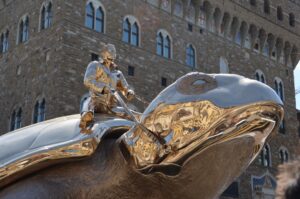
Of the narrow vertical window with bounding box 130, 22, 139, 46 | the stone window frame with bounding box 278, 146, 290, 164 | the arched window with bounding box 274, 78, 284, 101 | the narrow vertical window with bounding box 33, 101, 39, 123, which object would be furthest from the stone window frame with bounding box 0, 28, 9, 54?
the stone window frame with bounding box 278, 146, 290, 164

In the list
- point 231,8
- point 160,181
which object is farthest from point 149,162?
point 231,8

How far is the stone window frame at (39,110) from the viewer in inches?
599

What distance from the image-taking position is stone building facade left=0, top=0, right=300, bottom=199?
50.5 feet

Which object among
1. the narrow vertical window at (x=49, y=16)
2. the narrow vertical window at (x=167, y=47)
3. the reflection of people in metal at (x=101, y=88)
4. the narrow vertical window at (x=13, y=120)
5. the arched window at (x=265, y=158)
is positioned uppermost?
the narrow vertical window at (x=49, y=16)

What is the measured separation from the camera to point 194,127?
1.92m

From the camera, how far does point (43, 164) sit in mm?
2266

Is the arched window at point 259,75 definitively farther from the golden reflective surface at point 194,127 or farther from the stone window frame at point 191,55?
the golden reflective surface at point 194,127

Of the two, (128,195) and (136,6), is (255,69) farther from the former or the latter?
(128,195)

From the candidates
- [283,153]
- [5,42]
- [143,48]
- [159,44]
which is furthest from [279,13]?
[5,42]

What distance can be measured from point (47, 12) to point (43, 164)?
1485 centimetres

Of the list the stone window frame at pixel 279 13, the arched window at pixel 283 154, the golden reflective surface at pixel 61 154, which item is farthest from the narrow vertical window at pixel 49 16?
the golden reflective surface at pixel 61 154

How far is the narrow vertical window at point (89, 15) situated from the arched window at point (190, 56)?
15.8 feet

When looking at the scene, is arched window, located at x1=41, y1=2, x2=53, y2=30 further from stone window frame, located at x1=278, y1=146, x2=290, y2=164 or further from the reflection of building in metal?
stone window frame, located at x1=278, y1=146, x2=290, y2=164

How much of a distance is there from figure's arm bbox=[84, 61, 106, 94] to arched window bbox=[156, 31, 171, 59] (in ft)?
51.5
